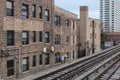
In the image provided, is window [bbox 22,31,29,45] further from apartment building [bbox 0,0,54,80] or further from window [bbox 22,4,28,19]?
window [bbox 22,4,28,19]

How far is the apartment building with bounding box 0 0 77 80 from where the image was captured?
24953 mm

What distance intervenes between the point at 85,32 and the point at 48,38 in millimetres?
24136

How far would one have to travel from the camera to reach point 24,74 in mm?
27797

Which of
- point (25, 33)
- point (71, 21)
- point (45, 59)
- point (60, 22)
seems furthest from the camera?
point (71, 21)

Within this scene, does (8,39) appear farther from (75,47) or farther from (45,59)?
(75,47)

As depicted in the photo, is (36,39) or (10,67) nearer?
(10,67)

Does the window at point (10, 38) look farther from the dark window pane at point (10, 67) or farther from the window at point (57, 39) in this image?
the window at point (57, 39)

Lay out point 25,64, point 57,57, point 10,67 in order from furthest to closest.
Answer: point 57,57
point 25,64
point 10,67

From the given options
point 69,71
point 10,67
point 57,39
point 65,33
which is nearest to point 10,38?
point 10,67

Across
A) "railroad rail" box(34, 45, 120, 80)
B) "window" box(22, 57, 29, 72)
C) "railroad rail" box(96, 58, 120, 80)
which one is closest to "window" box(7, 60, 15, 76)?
"window" box(22, 57, 29, 72)

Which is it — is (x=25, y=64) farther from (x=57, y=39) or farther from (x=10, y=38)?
(x=57, y=39)

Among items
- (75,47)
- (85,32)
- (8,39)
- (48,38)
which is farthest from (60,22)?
(85,32)

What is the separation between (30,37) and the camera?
29.6 metres

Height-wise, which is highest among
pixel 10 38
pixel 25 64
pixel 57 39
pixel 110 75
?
pixel 10 38
